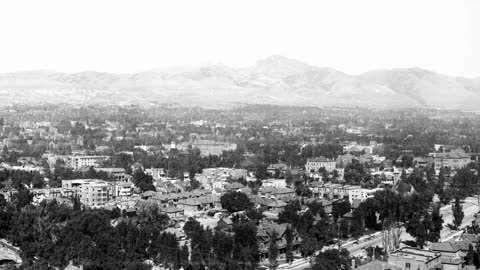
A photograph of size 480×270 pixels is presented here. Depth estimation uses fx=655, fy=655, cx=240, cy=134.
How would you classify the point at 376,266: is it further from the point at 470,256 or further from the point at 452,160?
the point at 452,160

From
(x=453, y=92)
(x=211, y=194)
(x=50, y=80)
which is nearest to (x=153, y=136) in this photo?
(x=211, y=194)

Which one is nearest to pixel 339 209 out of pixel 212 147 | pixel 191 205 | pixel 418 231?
pixel 418 231

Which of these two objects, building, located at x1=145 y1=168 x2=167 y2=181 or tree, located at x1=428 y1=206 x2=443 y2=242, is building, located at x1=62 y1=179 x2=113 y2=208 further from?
tree, located at x1=428 y1=206 x2=443 y2=242

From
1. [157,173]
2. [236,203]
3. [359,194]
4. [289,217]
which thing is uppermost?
[289,217]

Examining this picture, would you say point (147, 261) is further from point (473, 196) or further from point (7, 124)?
point (7, 124)

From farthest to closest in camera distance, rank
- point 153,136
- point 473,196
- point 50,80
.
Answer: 1. point 50,80
2. point 153,136
3. point 473,196

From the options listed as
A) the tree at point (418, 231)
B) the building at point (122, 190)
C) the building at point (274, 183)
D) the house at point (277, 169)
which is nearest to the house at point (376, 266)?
the tree at point (418, 231)
